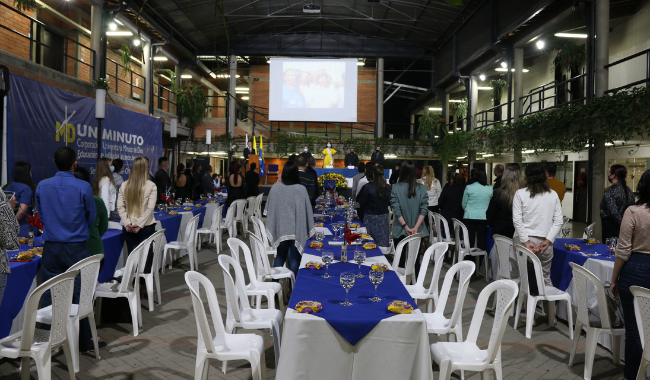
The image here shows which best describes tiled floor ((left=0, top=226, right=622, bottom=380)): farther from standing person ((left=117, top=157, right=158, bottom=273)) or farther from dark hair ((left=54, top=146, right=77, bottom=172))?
dark hair ((left=54, top=146, right=77, bottom=172))

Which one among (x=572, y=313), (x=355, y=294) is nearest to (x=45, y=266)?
(x=355, y=294)

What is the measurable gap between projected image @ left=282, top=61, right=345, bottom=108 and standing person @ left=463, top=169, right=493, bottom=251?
1088cm

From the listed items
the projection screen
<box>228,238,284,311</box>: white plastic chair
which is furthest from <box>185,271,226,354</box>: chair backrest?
the projection screen

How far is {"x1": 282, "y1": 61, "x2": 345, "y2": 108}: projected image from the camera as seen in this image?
16797 mm

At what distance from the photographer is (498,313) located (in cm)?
288

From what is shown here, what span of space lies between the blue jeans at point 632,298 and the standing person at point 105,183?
199 inches

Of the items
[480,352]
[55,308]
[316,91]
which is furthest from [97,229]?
[316,91]

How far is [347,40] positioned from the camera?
20.7 m

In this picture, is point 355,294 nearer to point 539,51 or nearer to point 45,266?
point 45,266

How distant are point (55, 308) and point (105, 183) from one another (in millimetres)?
3165

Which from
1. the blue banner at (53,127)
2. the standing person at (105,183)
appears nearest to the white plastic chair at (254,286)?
the standing person at (105,183)

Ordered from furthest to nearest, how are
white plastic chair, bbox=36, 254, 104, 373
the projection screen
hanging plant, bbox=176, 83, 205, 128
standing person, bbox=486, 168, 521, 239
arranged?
hanging plant, bbox=176, 83, 205, 128, the projection screen, standing person, bbox=486, 168, 521, 239, white plastic chair, bbox=36, 254, 104, 373

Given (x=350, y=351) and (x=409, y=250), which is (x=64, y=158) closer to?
(x=350, y=351)

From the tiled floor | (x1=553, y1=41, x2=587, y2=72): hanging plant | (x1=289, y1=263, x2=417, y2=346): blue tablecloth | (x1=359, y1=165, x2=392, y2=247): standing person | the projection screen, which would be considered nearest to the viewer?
(x1=289, y1=263, x2=417, y2=346): blue tablecloth
